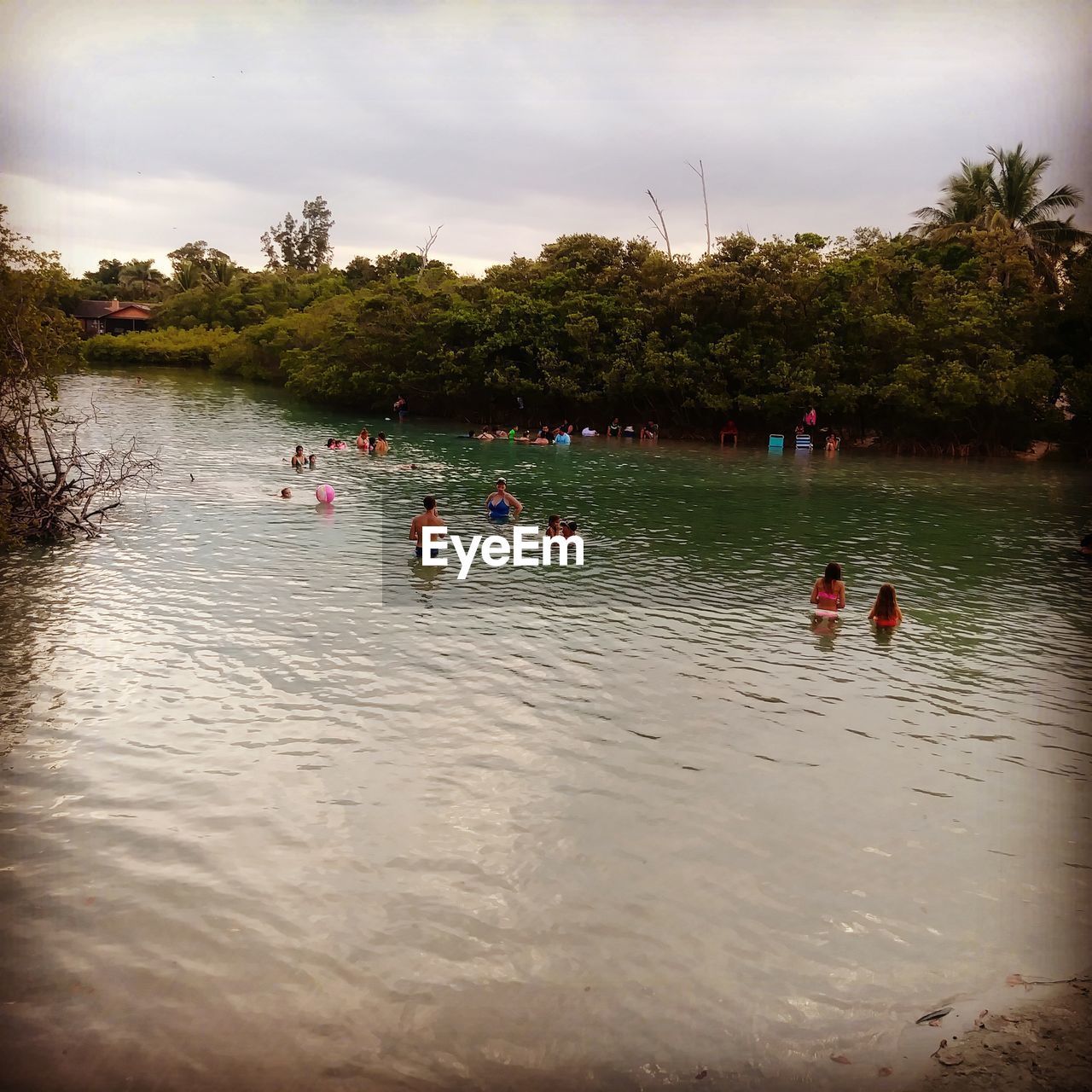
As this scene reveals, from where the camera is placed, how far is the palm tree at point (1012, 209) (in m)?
52.6

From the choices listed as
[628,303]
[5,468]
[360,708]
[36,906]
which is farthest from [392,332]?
[36,906]

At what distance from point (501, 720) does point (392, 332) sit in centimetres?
5599

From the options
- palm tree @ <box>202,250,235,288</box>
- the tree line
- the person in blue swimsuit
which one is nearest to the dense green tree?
palm tree @ <box>202,250,235,288</box>

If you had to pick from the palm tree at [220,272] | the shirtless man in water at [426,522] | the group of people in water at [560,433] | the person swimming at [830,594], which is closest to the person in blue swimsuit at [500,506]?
the shirtless man in water at [426,522]

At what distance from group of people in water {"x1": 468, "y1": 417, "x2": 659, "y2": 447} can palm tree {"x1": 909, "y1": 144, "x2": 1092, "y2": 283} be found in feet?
68.5

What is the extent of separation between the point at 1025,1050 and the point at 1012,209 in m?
59.1

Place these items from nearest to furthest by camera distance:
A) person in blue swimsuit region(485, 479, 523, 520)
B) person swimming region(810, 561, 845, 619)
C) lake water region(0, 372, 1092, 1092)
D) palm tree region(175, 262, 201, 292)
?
1. lake water region(0, 372, 1092, 1092)
2. person swimming region(810, 561, 845, 619)
3. person in blue swimsuit region(485, 479, 523, 520)
4. palm tree region(175, 262, 201, 292)

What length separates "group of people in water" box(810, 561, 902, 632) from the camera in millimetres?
17781

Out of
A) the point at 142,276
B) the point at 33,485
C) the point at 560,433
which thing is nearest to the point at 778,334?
the point at 560,433

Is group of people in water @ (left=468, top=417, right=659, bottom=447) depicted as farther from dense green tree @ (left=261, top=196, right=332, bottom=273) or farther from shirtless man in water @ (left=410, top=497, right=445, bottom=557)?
dense green tree @ (left=261, top=196, right=332, bottom=273)

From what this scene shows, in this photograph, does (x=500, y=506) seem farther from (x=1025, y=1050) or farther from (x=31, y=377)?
(x=1025, y=1050)

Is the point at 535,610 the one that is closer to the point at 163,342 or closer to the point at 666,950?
the point at 666,950

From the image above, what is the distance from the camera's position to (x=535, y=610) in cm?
1828

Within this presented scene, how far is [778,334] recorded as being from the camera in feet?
180
